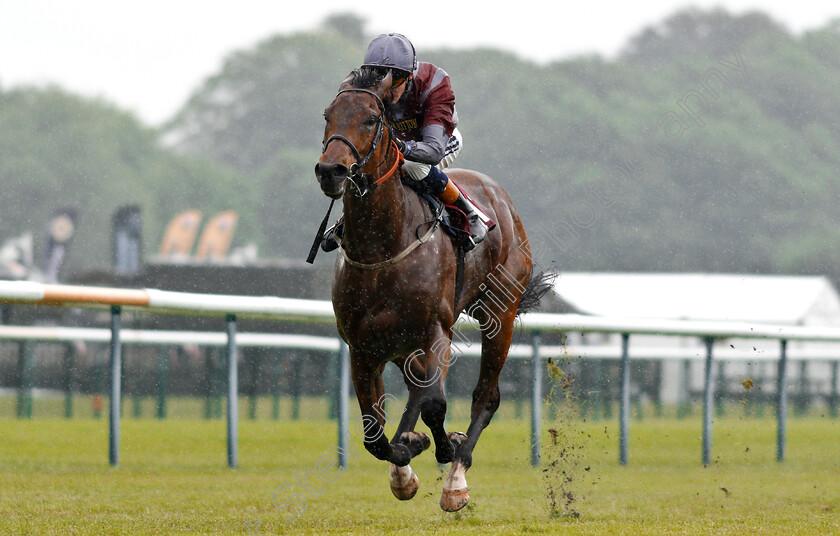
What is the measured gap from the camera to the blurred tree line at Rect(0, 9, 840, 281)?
41.2 m

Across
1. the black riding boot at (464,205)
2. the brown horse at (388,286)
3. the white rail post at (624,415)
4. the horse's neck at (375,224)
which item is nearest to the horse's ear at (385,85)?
the brown horse at (388,286)

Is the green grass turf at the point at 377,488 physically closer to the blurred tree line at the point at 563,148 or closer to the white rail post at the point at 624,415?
the white rail post at the point at 624,415

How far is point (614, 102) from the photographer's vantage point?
46.9 metres

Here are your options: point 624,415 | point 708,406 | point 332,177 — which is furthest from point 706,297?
point 332,177

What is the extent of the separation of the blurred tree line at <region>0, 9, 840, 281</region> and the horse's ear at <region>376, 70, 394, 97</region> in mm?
24320

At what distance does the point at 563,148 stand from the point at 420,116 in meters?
38.4

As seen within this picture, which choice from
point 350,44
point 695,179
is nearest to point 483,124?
point 695,179

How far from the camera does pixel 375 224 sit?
5496mm

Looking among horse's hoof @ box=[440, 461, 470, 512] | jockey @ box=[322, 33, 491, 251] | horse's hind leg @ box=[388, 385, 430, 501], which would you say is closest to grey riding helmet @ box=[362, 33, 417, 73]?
jockey @ box=[322, 33, 491, 251]

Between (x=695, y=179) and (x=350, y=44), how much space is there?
3049 cm

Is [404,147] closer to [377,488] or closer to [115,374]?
[377,488]

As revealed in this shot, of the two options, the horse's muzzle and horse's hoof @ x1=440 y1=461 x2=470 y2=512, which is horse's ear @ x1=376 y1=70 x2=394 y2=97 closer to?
the horse's muzzle

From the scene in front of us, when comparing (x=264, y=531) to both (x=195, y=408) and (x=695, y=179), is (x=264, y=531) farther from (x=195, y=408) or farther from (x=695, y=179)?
(x=695, y=179)

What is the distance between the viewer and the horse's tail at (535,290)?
735 centimetres
